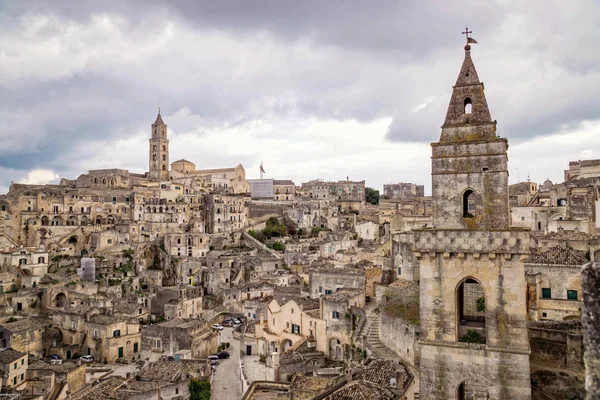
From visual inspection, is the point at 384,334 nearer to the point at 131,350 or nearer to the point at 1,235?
the point at 131,350

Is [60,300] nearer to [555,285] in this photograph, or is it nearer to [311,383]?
[311,383]

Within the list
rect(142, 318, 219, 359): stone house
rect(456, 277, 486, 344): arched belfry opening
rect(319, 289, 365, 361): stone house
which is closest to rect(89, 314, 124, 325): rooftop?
rect(142, 318, 219, 359): stone house

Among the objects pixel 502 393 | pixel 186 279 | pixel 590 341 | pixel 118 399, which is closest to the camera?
pixel 590 341

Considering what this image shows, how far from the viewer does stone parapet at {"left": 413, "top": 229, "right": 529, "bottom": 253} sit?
1371 cm

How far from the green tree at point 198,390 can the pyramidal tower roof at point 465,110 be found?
2228cm

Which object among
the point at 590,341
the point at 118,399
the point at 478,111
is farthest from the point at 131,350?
the point at 590,341

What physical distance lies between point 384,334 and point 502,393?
44.5 ft

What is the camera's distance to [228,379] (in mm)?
33438

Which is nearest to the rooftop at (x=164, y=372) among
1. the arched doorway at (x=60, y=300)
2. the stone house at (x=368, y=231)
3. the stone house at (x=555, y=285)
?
the stone house at (x=555, y=285)

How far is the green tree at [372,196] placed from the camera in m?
119

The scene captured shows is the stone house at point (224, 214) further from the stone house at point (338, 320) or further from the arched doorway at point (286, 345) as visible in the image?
the stone house at point (338, 320)

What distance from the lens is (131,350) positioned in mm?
42250

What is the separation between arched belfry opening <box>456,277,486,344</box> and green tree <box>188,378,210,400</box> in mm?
17814

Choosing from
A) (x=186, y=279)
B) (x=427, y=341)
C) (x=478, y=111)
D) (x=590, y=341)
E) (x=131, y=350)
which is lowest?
(x=131, y=350)
